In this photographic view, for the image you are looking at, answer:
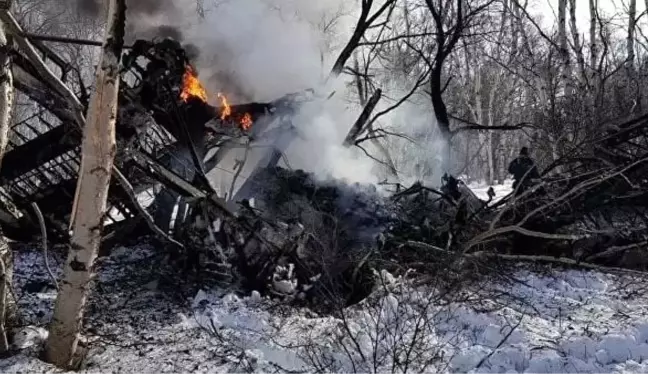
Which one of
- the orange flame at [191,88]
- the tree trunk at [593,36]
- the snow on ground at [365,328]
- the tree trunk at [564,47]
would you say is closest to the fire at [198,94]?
the orange flame at [191,88]

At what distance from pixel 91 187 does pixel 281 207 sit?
16.3ft

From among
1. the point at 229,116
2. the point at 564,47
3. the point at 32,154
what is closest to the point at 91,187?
the point at 32,154

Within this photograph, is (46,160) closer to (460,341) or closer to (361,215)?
(361,215)

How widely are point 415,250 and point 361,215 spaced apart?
166cm

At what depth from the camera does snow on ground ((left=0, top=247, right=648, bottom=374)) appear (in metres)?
4.77

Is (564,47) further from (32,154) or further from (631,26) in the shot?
(32,154)

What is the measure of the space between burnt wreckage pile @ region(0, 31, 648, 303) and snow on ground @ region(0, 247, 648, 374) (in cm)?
45

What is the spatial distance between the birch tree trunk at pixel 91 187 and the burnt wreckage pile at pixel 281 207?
1611 millimetres

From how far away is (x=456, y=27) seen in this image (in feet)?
35.5

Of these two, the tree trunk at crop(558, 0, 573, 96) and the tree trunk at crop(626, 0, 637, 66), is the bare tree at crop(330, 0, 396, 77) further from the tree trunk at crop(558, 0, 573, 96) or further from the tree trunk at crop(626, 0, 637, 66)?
the tree trunk at crop(626, 0, 637, 66)

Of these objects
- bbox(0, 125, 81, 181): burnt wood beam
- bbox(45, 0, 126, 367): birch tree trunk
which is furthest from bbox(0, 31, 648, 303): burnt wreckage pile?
bbox(45, 0, 126, 367): birch tree trunk

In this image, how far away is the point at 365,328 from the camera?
5.41 m

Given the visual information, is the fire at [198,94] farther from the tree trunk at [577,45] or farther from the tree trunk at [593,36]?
the tree trunk at [593,36]

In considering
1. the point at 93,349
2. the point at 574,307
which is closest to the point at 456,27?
the point at 574,307
